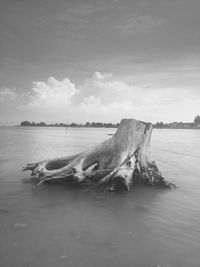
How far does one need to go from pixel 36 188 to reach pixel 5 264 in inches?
197

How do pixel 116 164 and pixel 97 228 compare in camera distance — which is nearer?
pixel 97 228

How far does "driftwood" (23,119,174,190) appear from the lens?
29.6 ft

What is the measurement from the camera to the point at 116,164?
936 centimetres

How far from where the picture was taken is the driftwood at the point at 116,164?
9.02 metres

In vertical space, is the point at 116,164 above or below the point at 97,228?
above

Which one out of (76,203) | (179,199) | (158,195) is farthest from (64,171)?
(179,199)

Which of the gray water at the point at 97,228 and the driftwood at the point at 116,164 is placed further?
the driftwood at the point at 116,164

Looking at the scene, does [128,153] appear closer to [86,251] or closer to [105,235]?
[105,235]

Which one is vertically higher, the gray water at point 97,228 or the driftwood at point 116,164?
the driftwood at point 116,164

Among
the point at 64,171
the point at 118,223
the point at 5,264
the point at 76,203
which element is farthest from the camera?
the point at 64,171

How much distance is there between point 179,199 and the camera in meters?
8.09

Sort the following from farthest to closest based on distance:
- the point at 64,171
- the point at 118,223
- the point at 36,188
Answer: the point at 64,171
the point at 36,188
the point at 118,223

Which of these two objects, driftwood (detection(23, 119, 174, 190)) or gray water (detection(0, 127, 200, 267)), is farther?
driftwood (detection(23, 119, 174, 190))

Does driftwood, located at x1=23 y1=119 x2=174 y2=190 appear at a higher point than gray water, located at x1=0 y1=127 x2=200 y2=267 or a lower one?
higher
